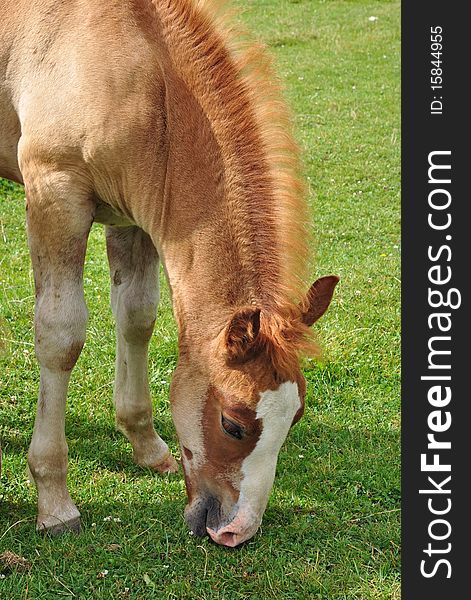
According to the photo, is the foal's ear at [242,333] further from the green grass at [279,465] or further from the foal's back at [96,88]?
the green grass at [279,465]

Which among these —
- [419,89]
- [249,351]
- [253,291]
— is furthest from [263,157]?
[419,89]

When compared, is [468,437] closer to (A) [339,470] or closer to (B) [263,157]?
(A) [339,470]

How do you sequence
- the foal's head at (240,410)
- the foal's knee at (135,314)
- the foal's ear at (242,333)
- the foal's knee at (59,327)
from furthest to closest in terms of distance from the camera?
the foal's knee at (135,314)
the foal's knee at (59,327)
the foal's head at (240,410)
the foal's ear at (242,333)

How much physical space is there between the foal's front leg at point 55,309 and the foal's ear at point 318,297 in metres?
1.15

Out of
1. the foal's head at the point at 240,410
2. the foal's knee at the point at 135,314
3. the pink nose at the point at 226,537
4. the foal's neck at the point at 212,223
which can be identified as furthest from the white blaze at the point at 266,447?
the foal's knee at the point at 135,314

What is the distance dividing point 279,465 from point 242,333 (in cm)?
162

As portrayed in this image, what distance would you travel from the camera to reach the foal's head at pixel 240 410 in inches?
148

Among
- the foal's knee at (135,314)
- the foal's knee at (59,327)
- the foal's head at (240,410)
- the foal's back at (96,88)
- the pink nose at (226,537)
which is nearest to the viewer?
the foal's head at (240,410)

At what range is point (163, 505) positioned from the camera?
468cm

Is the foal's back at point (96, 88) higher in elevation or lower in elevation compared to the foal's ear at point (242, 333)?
higher

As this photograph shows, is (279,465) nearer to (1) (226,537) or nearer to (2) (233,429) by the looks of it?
(1) (226,537)

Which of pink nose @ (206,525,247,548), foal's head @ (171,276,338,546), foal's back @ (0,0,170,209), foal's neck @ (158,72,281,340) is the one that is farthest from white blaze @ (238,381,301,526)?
foal's back @ (0,0,170,209)

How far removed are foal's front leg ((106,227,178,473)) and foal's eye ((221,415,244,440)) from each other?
1339mm

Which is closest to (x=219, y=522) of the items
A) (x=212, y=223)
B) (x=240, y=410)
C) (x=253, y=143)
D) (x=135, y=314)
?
(x=240, y=410)
